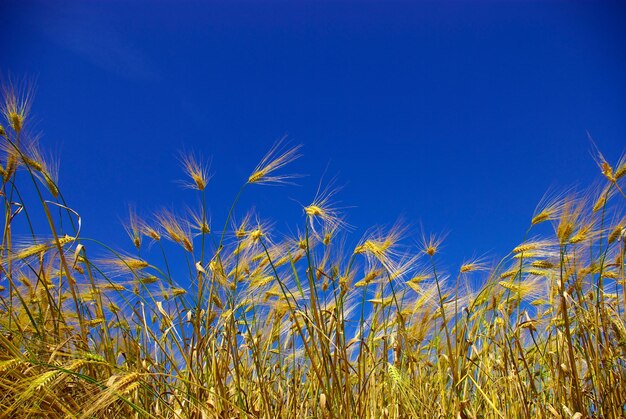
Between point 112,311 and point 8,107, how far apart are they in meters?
1.21

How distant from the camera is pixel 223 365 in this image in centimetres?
247

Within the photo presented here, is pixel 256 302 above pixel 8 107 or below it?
below

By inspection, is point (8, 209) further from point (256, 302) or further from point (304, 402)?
point (304, 402)

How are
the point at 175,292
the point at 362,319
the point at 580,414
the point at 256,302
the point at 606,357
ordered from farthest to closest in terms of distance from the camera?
1. the point at 256,302
2. the point at 175,292
3. the point at 362,319
4. the point at 606,357
5. the point at 580,414

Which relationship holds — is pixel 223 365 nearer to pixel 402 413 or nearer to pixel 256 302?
pixel 256 302

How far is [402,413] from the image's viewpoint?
2617mm

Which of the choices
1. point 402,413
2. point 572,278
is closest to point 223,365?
point 402,413

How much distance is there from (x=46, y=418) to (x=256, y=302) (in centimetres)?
133

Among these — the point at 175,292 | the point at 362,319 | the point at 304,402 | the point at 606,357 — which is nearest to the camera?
the point at 606,357

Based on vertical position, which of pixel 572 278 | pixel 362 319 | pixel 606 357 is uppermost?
pixel 572 278

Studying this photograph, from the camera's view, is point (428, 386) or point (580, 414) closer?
point (580, 414)

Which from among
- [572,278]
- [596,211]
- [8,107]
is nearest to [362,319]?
[572,278]

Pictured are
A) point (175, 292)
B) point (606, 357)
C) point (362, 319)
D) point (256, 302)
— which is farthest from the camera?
point (256, 302)

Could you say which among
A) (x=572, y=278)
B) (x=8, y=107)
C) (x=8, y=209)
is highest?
(x=8, y=107)
